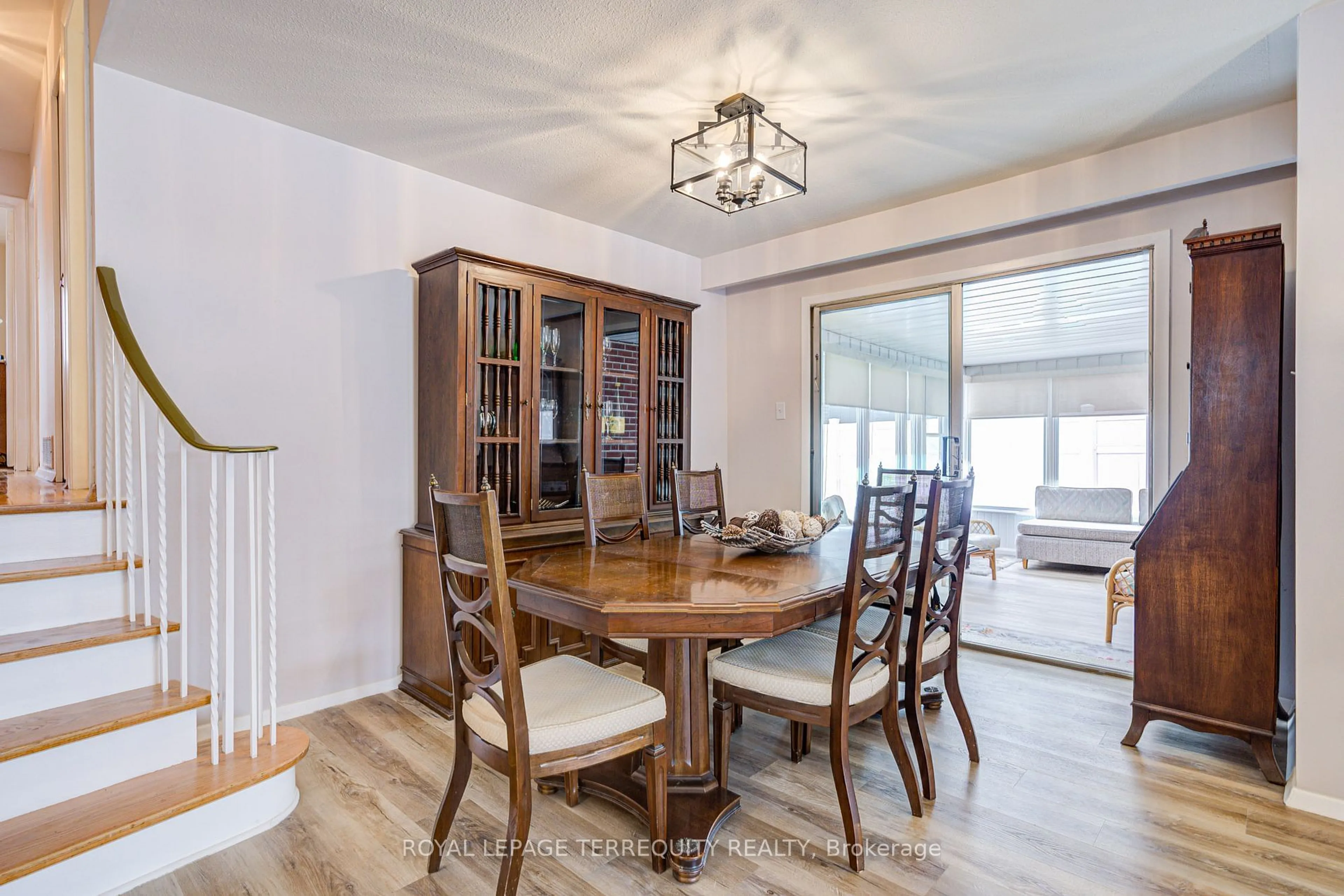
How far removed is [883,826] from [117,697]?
2.31m

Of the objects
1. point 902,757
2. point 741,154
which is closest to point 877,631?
point 902,757

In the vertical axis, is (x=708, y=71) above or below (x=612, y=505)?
above

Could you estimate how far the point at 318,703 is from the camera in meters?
2.89

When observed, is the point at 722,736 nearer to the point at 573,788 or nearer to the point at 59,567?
the point at 573,788

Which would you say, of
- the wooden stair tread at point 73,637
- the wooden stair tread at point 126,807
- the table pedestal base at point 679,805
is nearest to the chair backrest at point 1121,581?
the table pedestal base at point 679,805

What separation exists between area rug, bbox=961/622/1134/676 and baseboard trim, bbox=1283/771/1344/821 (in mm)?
1215

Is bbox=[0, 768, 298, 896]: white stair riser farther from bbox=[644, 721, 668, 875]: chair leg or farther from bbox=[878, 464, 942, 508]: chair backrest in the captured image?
bbox=[878, 464, 942, 508]: chair backrest

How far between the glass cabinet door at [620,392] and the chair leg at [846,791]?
6.78 feet

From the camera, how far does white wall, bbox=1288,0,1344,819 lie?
203cm

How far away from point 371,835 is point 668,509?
2.38 meters

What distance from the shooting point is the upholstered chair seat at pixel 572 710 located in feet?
5.16

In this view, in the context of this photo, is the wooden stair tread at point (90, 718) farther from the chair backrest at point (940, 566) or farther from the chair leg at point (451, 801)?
the chair backrest at point (940, 566)

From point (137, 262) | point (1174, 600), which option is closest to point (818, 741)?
point (1174, 600)

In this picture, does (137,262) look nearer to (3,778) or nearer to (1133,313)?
(3,778)
